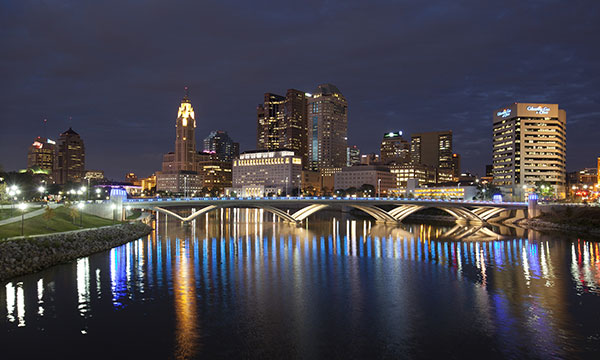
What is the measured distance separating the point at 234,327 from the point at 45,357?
10.7m

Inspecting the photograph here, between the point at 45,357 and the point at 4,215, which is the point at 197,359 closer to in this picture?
the point at 45,357

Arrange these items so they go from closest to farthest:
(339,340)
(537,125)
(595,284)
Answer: (339,340) < (595,284) < (537,125)

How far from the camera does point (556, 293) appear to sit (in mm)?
38281

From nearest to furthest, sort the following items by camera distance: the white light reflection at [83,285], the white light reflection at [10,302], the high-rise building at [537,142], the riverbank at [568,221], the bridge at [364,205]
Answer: the white light reflection at [10,302], the white light reflection at [83,285], the riverbank at [568,221], the bridge at [364,205], the high-rise building at [537,142]

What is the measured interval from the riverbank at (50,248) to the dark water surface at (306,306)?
5.04 feet

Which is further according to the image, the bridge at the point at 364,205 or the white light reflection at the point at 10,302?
the bridge at the point at 364,205

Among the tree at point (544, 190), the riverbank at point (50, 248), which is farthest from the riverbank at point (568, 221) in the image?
the riverbank at point (50, 248)

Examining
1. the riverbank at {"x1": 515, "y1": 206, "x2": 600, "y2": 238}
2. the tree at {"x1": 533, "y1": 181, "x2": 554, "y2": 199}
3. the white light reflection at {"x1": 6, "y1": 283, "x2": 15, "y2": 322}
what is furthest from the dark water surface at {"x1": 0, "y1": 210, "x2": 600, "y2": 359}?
the tree at {"x1": 533, "y1": 181, "x2": 554, "y2": 199}

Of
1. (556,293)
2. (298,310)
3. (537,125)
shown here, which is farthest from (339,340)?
(537,125)

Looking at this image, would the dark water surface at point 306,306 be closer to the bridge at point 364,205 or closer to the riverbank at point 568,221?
the riverbank at point 568,221

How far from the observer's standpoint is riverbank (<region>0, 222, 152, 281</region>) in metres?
42.7

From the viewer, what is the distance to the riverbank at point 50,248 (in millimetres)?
42688

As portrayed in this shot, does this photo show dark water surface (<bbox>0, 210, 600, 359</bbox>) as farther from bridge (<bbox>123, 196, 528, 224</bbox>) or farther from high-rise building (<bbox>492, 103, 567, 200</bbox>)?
high-rise building (<bbox>492, 103, 567, 200</bbox>)

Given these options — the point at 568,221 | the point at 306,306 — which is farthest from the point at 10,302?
the point at 568,221
